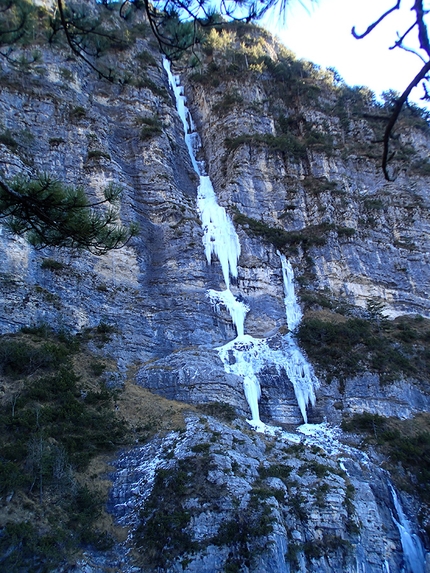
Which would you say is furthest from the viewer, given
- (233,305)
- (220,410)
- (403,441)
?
(233,305)

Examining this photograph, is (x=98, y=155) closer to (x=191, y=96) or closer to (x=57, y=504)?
(x=191, y=96)

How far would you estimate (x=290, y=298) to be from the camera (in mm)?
21188

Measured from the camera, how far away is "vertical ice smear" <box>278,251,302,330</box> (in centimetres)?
2022

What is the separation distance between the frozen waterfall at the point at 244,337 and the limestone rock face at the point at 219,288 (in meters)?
0.35

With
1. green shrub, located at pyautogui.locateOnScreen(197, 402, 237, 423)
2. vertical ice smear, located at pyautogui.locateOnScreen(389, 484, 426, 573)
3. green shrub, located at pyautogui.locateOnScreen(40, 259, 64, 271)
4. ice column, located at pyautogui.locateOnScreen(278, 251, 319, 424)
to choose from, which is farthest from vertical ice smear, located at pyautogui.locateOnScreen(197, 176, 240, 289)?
vertical ice smear, located at pyautogui.locateOnScreen(389, 484, 426, 573)

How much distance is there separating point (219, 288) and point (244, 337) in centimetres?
251

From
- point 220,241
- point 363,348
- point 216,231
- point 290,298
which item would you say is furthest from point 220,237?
point 363,348

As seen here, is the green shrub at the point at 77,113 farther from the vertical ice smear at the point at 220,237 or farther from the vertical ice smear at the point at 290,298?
the vertical ice smear at the point at 290,298

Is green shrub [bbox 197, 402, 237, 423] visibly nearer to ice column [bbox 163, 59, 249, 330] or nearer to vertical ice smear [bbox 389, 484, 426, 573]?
ice column [bbox 163, 59, 249, 330]

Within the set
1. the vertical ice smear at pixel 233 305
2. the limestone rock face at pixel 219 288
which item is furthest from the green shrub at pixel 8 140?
the vertical ice smear at pixel 233 305

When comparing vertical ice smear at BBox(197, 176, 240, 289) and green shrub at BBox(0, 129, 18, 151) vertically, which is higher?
green shrub at BBox(0, 129, 18, 151)

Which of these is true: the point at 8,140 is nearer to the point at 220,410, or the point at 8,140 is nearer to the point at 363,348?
the point at 220,410

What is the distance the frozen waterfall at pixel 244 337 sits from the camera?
658 inches

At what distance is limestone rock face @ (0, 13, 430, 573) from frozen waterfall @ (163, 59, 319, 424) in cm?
35
